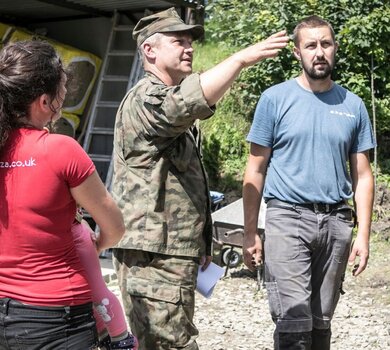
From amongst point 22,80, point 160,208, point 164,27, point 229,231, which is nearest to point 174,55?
point 164,27

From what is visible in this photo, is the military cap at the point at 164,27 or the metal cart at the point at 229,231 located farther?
the metal cart at the point at 229,231

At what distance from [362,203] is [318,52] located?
91 cm

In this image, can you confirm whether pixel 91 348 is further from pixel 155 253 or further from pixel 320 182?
pixel 320 182

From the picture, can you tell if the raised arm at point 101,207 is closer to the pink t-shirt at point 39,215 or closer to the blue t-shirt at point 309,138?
the pink t-shirt at point 39,215

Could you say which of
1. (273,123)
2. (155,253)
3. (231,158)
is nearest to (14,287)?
(155,253)

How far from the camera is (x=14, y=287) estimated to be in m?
2.70

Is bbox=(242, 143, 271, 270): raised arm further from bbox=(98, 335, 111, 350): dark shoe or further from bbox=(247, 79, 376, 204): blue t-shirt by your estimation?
bbox=(98, 335, 111, 350): dark shoe

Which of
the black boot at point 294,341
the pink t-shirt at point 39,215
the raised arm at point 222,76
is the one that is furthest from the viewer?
the black boot at point 294,341

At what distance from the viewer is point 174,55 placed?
3598 millimetres

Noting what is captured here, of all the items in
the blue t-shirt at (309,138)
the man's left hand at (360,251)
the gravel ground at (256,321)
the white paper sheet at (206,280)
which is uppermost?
the blue t-shirt at (309,138)

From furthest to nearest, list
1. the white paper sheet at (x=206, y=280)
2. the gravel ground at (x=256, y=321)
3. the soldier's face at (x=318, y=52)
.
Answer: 1. the gravel ground at (x=256, y=321)
2. the soldier's face at (x=318, y=52)
3. the white paper sheet at (x=206, y=280)

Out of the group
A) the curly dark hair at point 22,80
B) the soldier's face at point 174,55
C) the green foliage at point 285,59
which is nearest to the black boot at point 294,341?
the soldier's face at point 174,55

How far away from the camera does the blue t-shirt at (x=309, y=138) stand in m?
4.16

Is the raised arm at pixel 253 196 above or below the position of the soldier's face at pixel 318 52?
below
